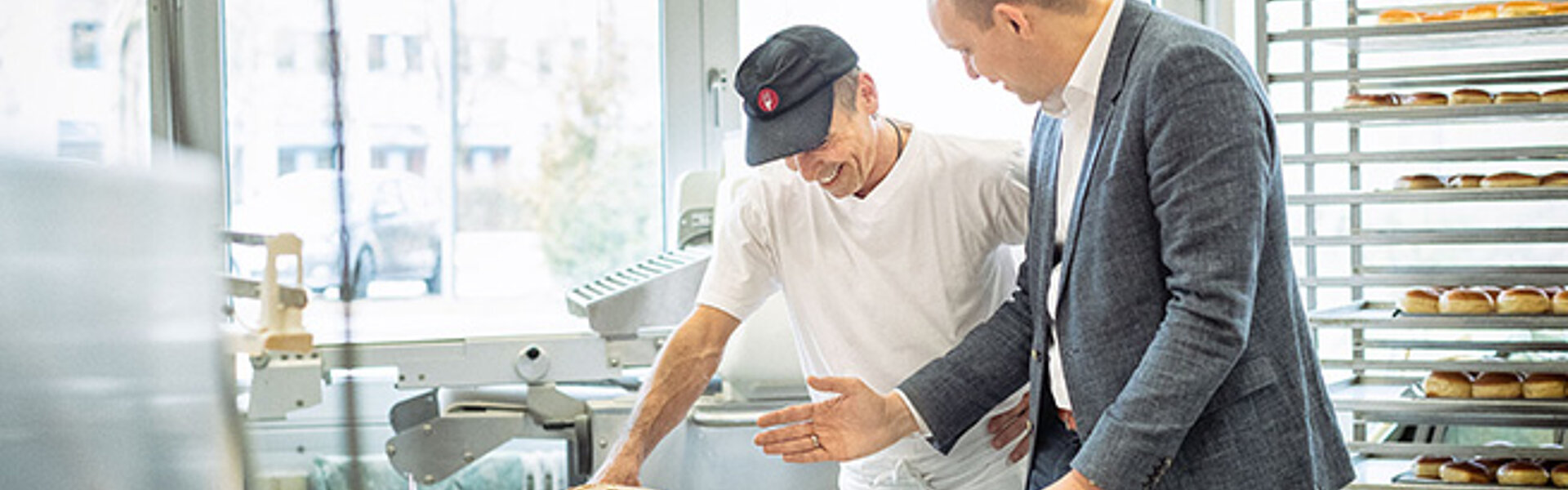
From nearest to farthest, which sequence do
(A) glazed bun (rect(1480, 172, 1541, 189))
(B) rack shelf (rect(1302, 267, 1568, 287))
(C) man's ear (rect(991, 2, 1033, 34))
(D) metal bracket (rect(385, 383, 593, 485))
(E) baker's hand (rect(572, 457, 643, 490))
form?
Result: (C) man's ear (rect(991, 2, 1033, 34)), (D) metal bracket (rect(385, 383, 593, 485)), (E) baker's hand (rect(572, 457, 643, 490)), (B) rack shelf (rect(1302, 267, 1568, 287)), (A) glazed bun (rect(1480, 172, 1541, 189))

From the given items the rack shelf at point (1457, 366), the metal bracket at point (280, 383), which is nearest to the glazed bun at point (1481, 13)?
the rack shelf at point (1457, 366)

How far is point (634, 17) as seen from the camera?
3.63 metres

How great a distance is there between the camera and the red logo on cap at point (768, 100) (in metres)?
1.89

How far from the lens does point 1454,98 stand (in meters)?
3.09

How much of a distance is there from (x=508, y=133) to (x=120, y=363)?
3056 millimetres

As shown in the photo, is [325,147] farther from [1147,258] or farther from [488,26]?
[488,26]

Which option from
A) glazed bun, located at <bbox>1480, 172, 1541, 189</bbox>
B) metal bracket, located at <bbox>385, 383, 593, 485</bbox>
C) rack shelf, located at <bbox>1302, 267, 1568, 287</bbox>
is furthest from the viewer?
glazed bun, located at <bbox>1480, 172, 1541, 189</bbox>

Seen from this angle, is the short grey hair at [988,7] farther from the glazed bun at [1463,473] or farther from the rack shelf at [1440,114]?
the glazed bun at [1463,473]

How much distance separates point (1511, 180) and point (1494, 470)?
629mm

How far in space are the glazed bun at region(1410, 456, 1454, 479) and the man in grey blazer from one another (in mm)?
1647

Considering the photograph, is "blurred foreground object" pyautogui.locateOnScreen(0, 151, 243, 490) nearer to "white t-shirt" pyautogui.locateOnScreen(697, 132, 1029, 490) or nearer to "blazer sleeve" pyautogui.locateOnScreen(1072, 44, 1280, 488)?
"blazer sleeve" pyautogui.locateOnScreen(1072, 44, 1280, 488)

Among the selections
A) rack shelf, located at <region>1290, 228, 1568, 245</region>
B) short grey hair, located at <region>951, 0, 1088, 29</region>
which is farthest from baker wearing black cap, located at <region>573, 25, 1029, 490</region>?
rack shelf, located at <region>1290, 228, 1568, 245</region>

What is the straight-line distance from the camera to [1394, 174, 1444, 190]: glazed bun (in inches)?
123

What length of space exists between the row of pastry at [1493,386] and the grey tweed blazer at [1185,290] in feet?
5.43
